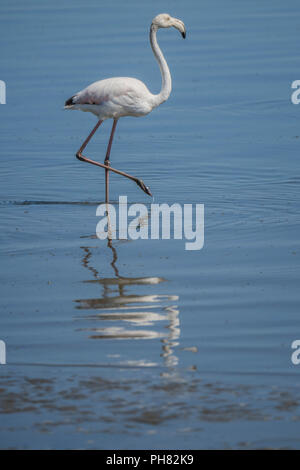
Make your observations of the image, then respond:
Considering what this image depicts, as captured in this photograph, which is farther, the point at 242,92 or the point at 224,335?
the point at 242,92

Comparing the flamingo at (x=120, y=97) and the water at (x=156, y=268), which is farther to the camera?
the flamingo at (x=120, y=97)

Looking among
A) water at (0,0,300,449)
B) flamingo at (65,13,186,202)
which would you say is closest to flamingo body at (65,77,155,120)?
flamingo at (65,13,186,202)

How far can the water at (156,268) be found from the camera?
5.05m

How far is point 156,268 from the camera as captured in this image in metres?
7.96

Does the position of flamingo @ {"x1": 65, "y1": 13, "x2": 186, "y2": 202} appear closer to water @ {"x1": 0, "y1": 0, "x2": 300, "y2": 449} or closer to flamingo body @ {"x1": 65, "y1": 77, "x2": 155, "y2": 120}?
flamingo body @ {"x1": 65, "y1": 77, "x2": 155, "y2": 120}

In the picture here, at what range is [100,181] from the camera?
38.5 ft

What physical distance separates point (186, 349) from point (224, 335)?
0.36 metres

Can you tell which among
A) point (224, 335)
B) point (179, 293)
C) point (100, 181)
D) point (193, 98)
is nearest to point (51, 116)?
point (193, 98)

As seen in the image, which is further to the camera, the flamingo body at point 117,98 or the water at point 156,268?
the flamingo body at point 117,98

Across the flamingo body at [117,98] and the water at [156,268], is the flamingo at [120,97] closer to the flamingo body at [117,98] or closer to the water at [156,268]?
the flamingo body at [117,98]

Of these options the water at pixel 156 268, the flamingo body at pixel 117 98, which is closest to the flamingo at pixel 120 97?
the flamingo body at pixel 117 98

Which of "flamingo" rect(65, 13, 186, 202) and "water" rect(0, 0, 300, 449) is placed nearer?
"water" rect(0, 0, 300, 449)

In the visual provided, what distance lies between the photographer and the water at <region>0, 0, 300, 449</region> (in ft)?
16.6
